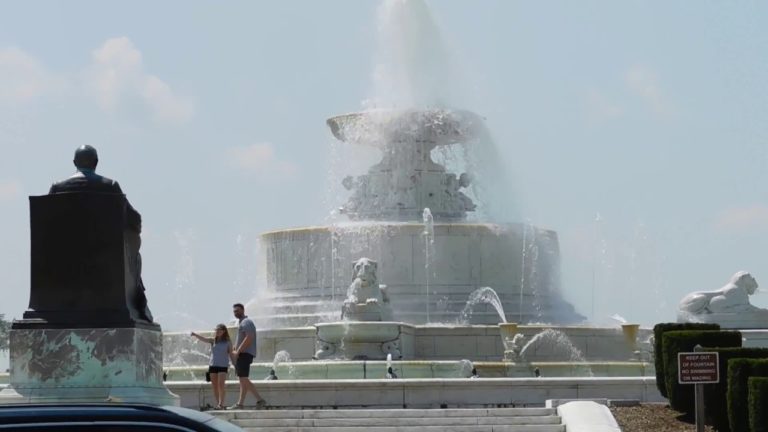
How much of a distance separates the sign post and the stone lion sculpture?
60.5 ft

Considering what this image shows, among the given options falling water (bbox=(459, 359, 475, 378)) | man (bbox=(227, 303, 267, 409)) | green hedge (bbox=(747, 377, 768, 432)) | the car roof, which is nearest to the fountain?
falling water (bbox=(459, 359, 475, 378))

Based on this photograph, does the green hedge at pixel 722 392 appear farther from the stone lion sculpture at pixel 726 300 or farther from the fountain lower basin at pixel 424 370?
the stone lion sculpture at pixel 726 300

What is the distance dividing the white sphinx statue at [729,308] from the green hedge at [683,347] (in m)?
13.8

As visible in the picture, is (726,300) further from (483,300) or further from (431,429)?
(431,429)

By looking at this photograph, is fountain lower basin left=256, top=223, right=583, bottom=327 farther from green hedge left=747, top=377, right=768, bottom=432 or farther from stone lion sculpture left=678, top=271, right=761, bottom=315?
green hedge left=747, top=377, right=768, bottom=432

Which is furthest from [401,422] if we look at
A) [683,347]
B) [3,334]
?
[3,334]

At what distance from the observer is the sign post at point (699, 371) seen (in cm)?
1716

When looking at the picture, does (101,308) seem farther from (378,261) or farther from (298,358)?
(378,261)

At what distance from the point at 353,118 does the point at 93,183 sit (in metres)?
28.6

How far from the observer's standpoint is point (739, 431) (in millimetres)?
17766

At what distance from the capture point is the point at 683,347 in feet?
68.8

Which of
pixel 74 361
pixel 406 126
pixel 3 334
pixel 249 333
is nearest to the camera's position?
pixel 74 361

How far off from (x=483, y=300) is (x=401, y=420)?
720 inches

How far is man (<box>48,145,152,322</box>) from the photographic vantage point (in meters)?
13.9
